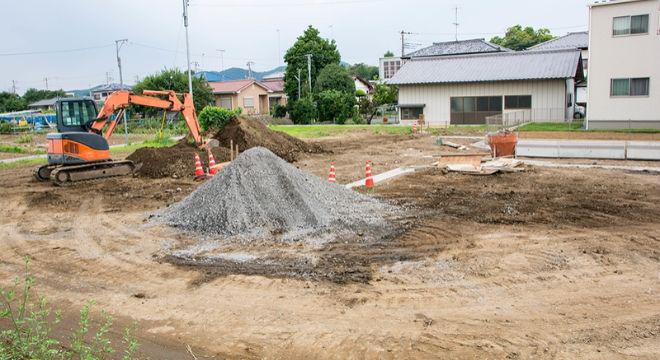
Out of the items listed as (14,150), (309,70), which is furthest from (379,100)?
(14,150)

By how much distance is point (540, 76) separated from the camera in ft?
124

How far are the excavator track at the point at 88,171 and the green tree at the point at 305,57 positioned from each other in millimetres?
41872

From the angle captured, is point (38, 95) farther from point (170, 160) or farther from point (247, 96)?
point (170, 160)

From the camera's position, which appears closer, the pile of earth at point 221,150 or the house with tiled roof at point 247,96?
the pile of earth at point 221,150

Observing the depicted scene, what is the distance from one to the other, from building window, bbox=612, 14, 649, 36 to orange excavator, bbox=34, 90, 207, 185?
22.6 m

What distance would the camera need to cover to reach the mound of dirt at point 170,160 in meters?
19.0

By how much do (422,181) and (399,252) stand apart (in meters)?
7.19

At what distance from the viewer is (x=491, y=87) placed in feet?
131

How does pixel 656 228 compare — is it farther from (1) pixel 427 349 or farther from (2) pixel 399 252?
(1) pixel 427 349

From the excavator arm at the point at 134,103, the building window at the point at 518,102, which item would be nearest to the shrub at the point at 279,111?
the building window at the point at 518,102

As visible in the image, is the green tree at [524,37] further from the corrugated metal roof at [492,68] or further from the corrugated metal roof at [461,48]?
the corrugated metal roof at [492,68]

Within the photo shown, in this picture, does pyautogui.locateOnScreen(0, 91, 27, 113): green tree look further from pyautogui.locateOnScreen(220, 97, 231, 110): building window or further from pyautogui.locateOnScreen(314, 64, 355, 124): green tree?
pyautogui.locateOnScreen(314, 64, 355, 124): green tree

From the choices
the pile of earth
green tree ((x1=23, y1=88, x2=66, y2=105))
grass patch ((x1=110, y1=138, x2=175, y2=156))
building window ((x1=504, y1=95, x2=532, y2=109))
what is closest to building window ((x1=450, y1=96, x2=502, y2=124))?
building window ((x1=504, y1=95, x2=532, y2=109))

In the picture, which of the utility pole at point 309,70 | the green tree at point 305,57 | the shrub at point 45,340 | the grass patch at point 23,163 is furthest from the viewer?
the green tree at point 305,57
